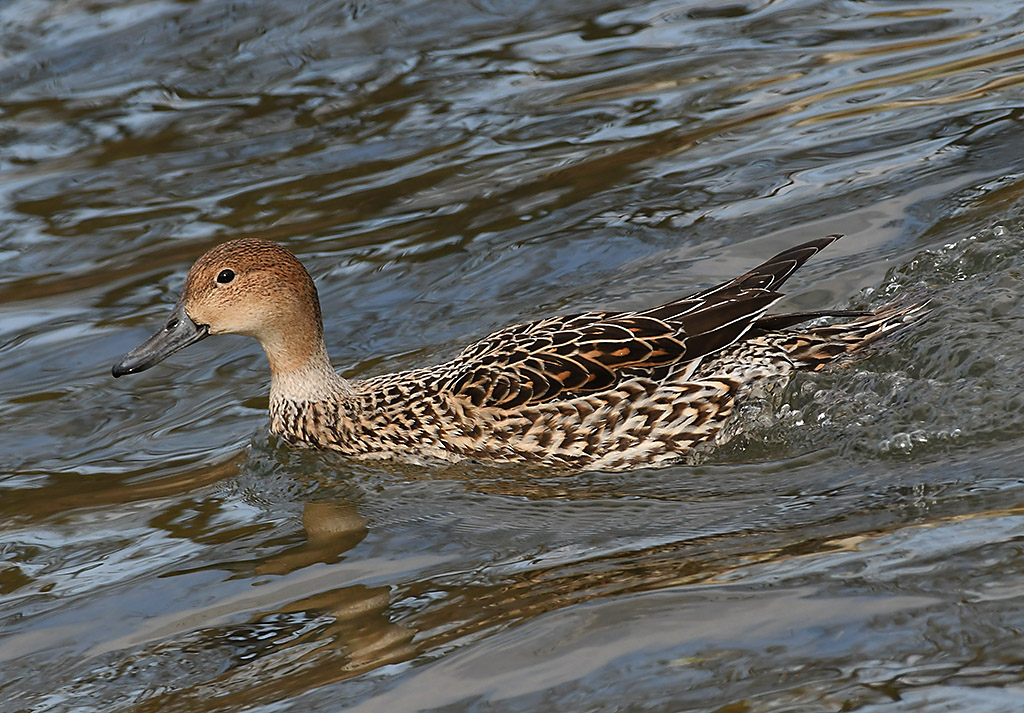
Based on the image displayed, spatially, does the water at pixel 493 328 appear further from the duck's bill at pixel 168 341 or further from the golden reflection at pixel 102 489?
the duck's bill at pixel 168 341

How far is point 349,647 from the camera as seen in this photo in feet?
17.3

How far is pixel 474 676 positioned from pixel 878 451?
A: 230 cm

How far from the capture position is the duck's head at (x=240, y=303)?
22.6ft

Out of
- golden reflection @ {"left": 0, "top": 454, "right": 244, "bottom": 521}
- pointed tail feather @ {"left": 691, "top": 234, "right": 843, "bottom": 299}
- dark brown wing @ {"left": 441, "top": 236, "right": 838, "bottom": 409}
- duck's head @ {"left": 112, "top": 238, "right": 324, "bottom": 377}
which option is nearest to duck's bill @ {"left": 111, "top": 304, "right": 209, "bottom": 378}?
duck's head @ {"left": 112, "top": 238, "right": 324, "bottom": 377}

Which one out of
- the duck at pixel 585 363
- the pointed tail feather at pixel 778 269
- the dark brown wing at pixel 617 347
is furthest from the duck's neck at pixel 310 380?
the pointed tail feather at pixel 778 269

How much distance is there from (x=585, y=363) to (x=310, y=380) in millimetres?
1505

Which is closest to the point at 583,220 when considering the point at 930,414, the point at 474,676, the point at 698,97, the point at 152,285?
the point at 698,97

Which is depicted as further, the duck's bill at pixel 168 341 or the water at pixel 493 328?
the duck's bill at pixel 168 341

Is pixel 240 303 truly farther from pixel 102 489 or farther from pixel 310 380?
pixel 102 489

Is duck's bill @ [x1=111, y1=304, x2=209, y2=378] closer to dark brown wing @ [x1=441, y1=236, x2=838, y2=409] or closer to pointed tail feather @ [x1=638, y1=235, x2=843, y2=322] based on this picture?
dark brown wing @ [x1=441, y1=236, x2=838, y2=409]

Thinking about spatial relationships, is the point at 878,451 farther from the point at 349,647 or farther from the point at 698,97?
the point at 698,97

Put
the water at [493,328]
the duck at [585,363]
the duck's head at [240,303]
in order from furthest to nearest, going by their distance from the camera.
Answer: the duck's head at [240,303] < the duck at [585,363] < the water at [493,328]

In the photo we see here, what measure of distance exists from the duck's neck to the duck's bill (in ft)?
1.73

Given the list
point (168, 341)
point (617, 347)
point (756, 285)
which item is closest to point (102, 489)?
point (168, 341)
